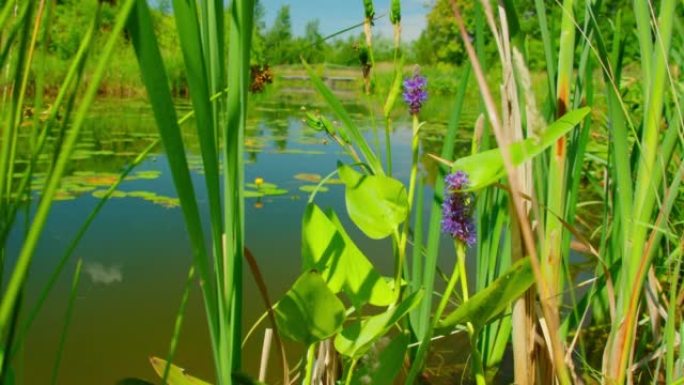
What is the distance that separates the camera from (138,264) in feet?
Answer: 4.94

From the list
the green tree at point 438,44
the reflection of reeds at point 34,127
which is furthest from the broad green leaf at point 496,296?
the green tree at point 438,44

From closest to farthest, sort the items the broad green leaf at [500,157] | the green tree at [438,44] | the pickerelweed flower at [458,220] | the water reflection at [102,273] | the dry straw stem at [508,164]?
the dry straw stem at [508,164]
the broad green leaf at [500,157]
the pickerelweed flower at [458,220]
the water reflection at [102,273]
the green tree at [438,44]

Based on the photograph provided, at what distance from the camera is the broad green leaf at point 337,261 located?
481 millimetres

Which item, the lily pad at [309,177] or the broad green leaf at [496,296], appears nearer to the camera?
the broad green leaf at [496,296]

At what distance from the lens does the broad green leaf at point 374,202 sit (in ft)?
1.60

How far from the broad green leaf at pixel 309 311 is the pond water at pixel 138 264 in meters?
0.18

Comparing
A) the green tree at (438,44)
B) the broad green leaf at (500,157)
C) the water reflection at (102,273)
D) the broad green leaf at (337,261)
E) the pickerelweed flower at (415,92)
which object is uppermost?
the green tree at (438,44)

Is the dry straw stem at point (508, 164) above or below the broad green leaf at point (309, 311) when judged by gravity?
above

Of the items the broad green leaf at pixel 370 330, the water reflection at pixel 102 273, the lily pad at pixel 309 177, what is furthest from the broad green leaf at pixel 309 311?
the lily pad at pixel 309 177

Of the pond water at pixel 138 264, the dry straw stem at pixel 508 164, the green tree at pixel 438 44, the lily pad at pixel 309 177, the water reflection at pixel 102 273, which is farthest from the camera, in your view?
the green tree at pixel 438 44

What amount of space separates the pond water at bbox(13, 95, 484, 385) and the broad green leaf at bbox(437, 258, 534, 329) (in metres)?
0.30

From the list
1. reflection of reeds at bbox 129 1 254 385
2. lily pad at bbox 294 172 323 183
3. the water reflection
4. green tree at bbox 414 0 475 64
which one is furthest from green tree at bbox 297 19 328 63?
green tree at bbox 414 0 475 64

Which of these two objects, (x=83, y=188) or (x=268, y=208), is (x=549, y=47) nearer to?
(x=268, y=208)

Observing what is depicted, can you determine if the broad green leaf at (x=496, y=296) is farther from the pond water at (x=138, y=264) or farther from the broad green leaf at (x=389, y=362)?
the pond water at (x=138, y=264)
